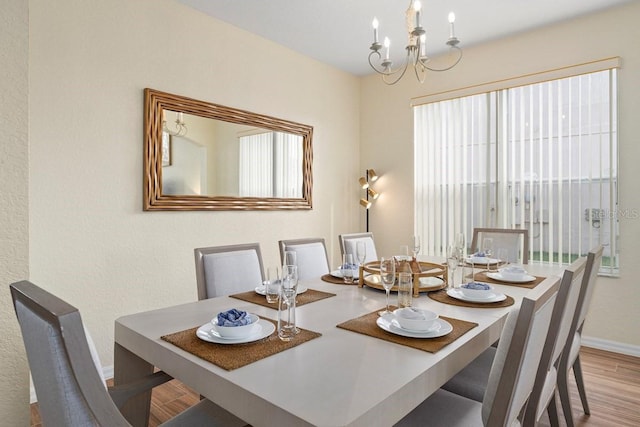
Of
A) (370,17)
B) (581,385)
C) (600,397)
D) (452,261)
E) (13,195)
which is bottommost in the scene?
(600,397)

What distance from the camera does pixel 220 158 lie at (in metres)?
3.15

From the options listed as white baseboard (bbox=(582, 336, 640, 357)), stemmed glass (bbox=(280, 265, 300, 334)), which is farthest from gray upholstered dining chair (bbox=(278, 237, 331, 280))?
white baseboard (bbox=(582, 336, 640, 357))

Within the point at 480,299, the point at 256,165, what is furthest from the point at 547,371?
the point at 256,165

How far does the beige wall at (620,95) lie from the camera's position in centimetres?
295

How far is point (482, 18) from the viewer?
10.2ft

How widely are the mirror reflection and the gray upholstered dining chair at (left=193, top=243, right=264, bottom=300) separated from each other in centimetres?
99

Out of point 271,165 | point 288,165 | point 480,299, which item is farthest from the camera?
point 288,165

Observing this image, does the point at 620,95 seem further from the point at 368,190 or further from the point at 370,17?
the point at 368,190

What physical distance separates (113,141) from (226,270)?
49.5 inches

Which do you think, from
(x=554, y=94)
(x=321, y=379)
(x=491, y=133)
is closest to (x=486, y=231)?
(x=491, y=133)

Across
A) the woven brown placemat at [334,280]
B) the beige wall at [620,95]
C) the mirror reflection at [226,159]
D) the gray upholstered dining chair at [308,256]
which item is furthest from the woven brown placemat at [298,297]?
the beige wall at [620,95]

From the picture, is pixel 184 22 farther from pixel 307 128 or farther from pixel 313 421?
pixel 313 421

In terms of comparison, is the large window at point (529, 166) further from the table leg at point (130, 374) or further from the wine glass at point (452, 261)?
the table leg at point (130, 374)

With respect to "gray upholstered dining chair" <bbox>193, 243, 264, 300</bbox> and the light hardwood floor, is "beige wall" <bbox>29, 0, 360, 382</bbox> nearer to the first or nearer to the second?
the light hardwood floor
